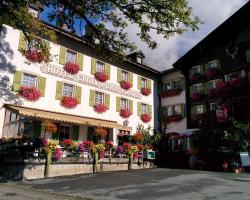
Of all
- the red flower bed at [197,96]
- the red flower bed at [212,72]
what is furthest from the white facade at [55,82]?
the red flower bed at [212,72]

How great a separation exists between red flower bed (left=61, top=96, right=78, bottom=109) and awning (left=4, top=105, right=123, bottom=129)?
69 cm

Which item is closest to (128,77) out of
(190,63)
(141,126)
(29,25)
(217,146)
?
(141,126)

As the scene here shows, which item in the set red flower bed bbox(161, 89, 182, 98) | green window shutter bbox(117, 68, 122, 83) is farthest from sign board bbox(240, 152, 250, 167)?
green window shutter bbox(117, 68, 122, 83)

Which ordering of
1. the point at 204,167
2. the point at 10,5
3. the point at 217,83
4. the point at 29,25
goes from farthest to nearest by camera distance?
1. the point at 217,83
2. the point at 204,167
3. the point at 29,25
4. the point at 10,5

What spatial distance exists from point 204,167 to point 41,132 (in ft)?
35.5

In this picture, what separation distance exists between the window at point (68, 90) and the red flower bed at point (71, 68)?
0.95 metres

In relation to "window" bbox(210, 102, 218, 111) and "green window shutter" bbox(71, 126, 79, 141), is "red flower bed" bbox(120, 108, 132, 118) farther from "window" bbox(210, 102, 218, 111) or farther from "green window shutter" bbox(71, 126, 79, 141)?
"window" bbox(210, 102, 218, 111)

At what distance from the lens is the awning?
16.4 meters

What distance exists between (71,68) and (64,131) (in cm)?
421

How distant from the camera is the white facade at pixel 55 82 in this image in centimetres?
1714

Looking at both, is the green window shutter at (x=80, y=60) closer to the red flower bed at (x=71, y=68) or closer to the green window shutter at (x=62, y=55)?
the red flower bed at (x=71, y=68)

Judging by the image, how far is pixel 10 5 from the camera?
898 centimetres

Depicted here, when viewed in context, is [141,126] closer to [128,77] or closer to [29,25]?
[128,77]

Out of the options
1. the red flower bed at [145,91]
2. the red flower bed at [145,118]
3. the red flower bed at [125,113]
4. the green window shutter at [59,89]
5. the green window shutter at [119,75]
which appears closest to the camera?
the green window shutter at [59,89]
